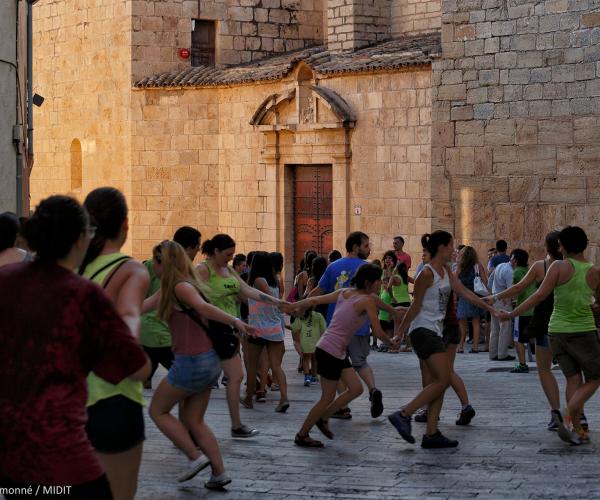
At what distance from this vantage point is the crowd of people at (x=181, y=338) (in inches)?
170

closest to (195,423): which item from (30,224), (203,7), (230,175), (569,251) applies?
(569,251)

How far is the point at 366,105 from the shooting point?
23109 millimetres

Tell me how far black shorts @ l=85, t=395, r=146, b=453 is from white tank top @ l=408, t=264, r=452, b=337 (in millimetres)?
4217

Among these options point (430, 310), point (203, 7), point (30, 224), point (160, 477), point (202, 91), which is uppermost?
point (203, 7)

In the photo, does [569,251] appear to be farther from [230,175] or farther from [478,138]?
[230,175]

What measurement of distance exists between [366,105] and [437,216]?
2836 mm

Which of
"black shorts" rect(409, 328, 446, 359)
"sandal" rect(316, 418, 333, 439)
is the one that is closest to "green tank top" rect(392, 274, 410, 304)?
"sandal" rect(316, 418, 333, 439)

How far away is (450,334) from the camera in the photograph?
33.7 feet

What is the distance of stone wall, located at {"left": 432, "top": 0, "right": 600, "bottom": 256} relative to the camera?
1945 cm

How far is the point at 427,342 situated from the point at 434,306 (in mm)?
288

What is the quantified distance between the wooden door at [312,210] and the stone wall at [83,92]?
3.86 m

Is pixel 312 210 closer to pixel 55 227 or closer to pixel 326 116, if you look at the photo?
pixel 326 116

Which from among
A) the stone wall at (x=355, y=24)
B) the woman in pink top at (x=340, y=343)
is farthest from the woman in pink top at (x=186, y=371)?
the stone wall at (x=355, y=24)

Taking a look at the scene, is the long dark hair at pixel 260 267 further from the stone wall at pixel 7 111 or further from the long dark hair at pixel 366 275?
the stone wall at pixel 7 111
